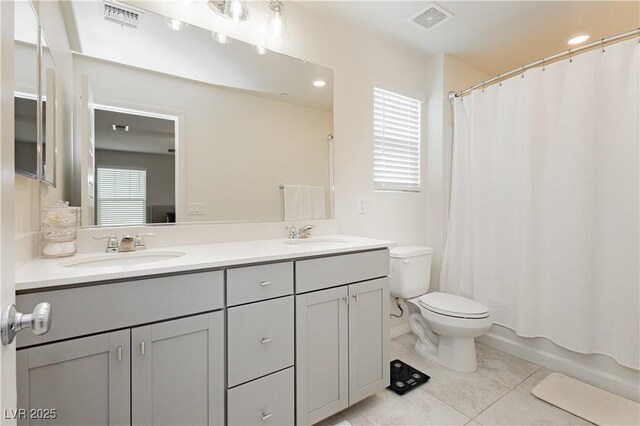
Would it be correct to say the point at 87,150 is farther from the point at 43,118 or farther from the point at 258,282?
the point at 258,282

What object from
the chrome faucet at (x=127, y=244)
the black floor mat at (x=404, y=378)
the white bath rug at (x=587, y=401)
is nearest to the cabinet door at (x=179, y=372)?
the chrome faucet at (x=127, y=244)

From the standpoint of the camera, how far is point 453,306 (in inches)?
79.0

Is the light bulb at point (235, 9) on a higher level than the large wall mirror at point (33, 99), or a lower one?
higher

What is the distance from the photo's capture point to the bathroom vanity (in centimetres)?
89

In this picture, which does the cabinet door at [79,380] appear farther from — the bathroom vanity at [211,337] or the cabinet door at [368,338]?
the cabinet door at [368,338]

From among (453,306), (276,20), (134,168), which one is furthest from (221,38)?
(453,306)

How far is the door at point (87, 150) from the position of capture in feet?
4.50

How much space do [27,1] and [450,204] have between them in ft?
8.93

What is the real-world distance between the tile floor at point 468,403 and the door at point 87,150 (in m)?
1.61

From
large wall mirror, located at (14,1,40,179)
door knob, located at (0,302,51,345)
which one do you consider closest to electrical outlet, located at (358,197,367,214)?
large wall mirror, located at (14,1,40,179)

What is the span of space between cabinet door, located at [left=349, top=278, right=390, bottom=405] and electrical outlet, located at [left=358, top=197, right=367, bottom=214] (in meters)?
0.69

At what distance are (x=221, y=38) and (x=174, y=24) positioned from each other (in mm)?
243

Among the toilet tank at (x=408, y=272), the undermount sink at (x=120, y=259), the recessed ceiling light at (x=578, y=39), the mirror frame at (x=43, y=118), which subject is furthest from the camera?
the recessed ceiling light at (x=578, y=39)

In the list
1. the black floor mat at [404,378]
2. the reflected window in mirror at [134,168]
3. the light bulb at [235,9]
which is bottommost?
the black floor mat at [404,378]
